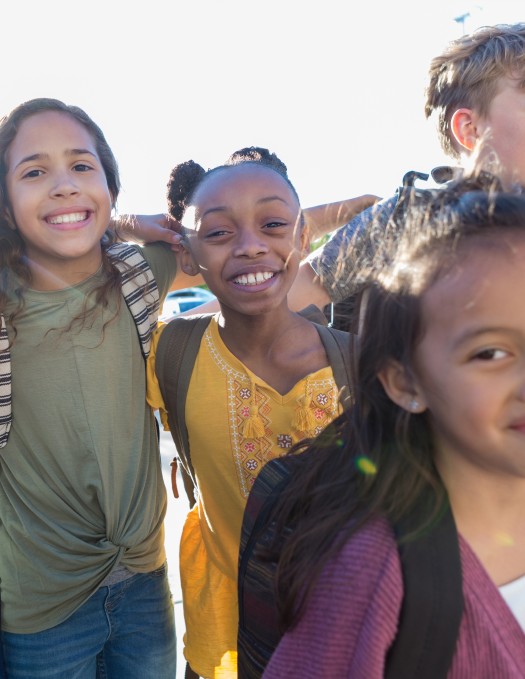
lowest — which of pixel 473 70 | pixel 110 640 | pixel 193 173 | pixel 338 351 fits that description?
pixel 110 640

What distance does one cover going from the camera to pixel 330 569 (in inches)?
41.0

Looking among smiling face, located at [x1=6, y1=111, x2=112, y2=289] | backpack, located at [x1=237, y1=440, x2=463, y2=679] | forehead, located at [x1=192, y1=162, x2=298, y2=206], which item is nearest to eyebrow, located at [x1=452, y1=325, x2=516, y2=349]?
backpack, located at [x1=237, y1=440, x2=463, y2=679]

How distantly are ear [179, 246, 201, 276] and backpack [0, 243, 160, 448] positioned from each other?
10cm

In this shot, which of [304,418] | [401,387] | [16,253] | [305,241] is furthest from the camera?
[305,241]

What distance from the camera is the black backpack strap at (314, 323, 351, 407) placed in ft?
5.65

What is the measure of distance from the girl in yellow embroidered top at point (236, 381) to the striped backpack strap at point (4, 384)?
1.15 ft

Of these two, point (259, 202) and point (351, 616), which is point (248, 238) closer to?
point (259, 202)

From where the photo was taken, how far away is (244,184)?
5.89 ft

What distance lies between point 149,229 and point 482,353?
1.29 metres

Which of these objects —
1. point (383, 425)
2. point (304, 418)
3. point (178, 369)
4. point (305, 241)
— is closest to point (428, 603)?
point (383, 425)

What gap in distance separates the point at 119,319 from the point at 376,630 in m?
1.13

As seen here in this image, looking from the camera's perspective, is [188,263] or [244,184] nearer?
[244,184]

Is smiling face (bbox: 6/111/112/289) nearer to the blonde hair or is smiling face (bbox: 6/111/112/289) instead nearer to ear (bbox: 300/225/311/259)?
ear (bbox: 300/225/311/259)

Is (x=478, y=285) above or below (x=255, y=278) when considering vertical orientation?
below
